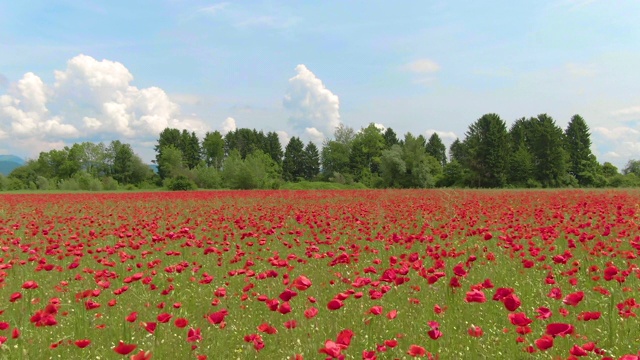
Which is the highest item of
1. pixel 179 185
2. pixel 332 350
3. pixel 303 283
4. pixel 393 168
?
pixel 393 168

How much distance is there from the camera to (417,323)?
12.4ft

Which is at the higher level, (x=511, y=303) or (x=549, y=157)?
(x=549, y=157)

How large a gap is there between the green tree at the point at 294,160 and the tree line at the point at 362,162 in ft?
0.66

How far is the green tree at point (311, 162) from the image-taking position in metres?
91.9

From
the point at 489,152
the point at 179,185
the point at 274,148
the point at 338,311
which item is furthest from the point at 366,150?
the point at 338,311

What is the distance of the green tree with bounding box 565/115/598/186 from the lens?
188 feet

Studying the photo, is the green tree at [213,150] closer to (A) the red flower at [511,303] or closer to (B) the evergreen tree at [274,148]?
(B) the evergreen tree at [274,148]

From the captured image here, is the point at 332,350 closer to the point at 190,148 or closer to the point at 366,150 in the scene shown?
the point at 366,150

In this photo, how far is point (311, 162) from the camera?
91875 mm

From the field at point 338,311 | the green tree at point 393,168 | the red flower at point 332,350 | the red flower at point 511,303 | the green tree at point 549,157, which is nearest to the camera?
the red flower at point 332,350

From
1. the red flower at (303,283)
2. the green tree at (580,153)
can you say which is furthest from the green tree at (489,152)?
the red flower at (303,283)

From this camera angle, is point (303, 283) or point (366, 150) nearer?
point (303, 283)

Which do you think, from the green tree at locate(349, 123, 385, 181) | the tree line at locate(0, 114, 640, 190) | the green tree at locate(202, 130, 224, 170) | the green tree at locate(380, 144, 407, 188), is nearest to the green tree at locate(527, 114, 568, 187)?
the tree line at locate(0, 114, 640, 190)

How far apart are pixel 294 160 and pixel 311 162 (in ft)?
11.4
